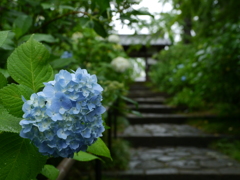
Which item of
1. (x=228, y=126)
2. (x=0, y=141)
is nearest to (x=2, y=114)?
(x=0, y=141)

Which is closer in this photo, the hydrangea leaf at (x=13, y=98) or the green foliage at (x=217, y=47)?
the hydrangea leaf at (x=13, y=98)

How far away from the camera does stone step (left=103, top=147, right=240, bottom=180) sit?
3.07m

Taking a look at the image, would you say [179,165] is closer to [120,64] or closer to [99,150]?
[120,64]

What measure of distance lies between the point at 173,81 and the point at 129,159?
4.66 m

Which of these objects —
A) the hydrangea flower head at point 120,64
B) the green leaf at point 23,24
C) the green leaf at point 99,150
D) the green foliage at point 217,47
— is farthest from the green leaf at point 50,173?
the green foliage at point 217,47

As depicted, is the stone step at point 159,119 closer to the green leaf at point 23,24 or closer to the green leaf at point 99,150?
the green leaf at point 23,24

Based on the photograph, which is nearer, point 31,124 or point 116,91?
point 31,124

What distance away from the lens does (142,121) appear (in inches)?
229

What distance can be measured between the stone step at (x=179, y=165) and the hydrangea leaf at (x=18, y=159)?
2539 mm

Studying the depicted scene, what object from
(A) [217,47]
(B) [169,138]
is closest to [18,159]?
(B) [169,138]

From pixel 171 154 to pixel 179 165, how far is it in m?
0.55

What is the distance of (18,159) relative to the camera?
57cm

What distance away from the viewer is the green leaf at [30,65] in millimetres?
644

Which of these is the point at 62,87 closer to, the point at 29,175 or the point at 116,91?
the point at 29,175
